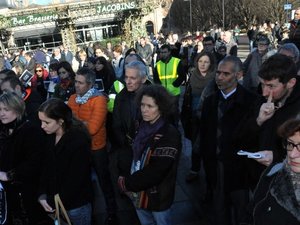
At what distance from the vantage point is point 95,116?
154 inches

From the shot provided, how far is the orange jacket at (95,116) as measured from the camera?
3922 mm

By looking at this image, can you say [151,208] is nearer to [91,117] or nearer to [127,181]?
[127,181]

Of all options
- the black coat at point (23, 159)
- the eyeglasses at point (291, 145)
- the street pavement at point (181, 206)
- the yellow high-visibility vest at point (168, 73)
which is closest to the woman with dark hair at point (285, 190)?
the eyeglasses at point (291, 145)

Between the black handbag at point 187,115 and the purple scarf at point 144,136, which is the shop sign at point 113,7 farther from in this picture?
the purple scarf at point 144,136

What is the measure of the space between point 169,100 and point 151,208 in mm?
910

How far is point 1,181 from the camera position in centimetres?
333

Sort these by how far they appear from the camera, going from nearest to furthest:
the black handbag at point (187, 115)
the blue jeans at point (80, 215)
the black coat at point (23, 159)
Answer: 1. the blue jeans at point (80, 215)
2. the black coat at point (23, 159)
3. the black handbag at point (187, 115)

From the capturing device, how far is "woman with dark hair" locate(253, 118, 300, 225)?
1860 mm

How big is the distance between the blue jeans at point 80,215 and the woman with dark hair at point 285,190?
1628mm

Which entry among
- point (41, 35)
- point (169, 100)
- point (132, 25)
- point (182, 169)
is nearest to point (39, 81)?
point (182, 169)

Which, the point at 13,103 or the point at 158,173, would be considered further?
the point at 13,103

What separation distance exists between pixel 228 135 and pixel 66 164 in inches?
59.3

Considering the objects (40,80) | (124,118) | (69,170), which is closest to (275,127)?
(69,170)

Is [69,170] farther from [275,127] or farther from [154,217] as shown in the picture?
[275,127]
